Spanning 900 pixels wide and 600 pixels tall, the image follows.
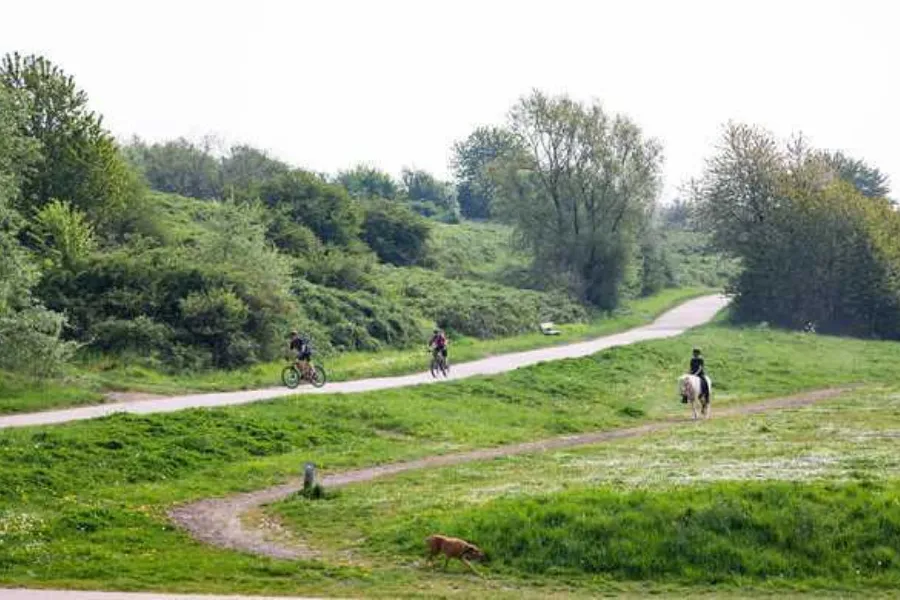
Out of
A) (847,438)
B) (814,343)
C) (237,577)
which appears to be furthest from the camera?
(814,343)

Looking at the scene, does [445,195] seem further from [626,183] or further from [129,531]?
[129,531]

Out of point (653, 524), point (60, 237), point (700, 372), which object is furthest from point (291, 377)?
point (653, 524)

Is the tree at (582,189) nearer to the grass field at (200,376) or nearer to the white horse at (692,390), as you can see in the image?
the grass field at (200,376)

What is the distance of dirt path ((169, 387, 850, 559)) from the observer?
20078mm

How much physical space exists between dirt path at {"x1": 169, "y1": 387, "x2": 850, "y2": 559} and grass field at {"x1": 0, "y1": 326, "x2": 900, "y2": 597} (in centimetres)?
56

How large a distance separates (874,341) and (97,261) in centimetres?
5401

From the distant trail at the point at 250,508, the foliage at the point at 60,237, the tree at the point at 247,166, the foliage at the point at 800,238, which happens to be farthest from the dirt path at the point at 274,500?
the tree at the point at 247,166

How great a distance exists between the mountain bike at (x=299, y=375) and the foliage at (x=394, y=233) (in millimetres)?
49531

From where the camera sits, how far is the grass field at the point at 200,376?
33688 mm

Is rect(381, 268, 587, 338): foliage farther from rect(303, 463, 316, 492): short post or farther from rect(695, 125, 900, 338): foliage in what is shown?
rect(303, 463, 316, 492): short post

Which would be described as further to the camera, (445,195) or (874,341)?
(445,195)

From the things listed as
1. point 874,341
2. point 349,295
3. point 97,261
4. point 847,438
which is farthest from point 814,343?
point 97,261

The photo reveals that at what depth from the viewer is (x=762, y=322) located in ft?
270

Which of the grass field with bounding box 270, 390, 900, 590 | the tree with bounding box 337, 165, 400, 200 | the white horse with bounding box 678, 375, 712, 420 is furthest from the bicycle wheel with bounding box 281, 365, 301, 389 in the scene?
the tree with bounding box 337, 165, 400, 200
